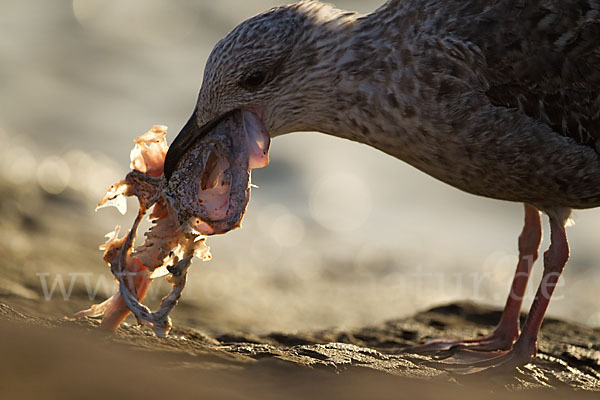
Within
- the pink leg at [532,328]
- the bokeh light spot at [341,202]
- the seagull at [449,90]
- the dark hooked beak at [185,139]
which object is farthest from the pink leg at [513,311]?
the bokeh light spot at [341,202]

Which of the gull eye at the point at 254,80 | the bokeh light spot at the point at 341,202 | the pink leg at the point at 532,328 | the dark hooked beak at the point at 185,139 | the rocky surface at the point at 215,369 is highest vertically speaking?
the bokeh light spot at the point at 341,202

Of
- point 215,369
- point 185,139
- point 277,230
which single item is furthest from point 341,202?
point 215,369

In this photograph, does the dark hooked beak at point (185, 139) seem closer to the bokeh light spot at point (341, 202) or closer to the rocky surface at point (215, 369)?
the rocky surface at point (215, 369)

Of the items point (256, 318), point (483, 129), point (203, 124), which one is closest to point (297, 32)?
point (203, 124)

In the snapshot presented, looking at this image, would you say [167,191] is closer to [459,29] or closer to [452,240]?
[459,29]

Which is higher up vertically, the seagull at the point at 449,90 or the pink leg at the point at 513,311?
the seagull at the point at 449,90

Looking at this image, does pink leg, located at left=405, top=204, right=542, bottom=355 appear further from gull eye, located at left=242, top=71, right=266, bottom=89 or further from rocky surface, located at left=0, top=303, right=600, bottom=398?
gull eye, located at left=242, top=71, right=266, bottom=89

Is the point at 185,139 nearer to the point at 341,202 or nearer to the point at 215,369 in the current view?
the point at 215,369

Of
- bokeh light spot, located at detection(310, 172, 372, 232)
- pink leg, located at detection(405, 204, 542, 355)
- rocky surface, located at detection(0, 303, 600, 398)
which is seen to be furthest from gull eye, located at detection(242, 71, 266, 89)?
bokeh light spot, located at detection(310, 172, 372, 232)
